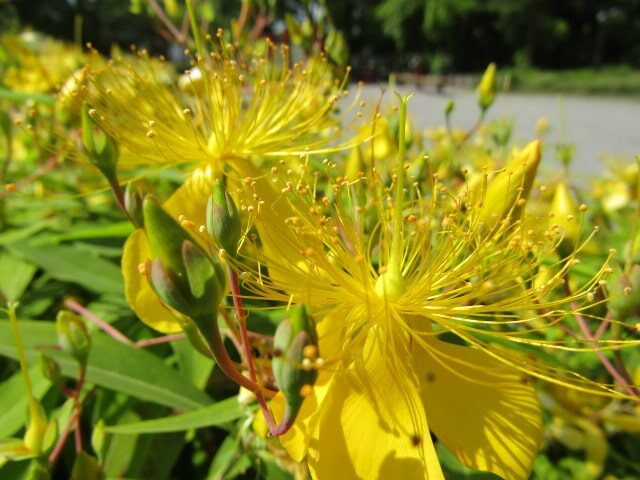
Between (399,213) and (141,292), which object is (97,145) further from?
(399,213)

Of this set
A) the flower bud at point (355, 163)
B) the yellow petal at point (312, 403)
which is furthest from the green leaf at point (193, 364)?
the flower bud at point (355, 163)

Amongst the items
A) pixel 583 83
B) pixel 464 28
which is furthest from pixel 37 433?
pixel 464 28

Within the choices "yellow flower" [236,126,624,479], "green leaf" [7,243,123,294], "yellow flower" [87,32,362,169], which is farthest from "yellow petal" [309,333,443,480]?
"green leaf" [7,243,123,294]

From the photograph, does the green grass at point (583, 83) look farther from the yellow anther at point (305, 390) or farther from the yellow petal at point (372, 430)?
the yellow anther at point (305, 390)

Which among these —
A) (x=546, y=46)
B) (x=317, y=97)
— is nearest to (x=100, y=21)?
(x=546, y=46)

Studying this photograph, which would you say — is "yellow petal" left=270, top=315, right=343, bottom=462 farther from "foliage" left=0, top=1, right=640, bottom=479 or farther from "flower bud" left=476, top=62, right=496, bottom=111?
"flower bud" left=476, top=62, right=496, bottom=111
